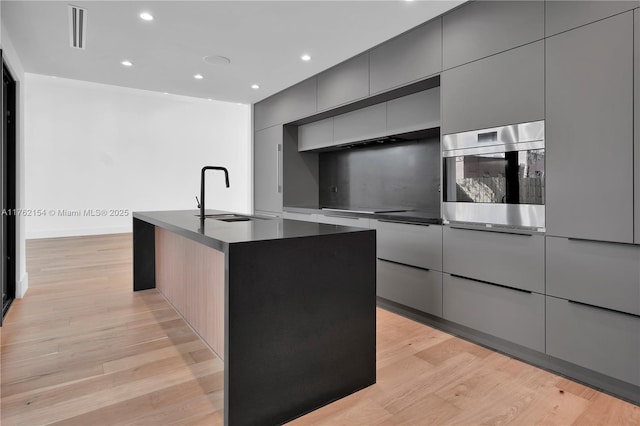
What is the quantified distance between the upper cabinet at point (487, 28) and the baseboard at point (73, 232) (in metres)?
7.86

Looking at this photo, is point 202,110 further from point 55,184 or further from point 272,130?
point 272,130

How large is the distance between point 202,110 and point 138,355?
7.77 meters

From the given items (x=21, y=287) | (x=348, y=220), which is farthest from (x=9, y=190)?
(x=348, y=220)

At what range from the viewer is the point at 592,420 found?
5.63 feet

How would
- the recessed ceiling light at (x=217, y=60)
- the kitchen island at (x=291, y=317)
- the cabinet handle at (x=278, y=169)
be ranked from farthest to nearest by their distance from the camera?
the cabinet handle at (x=278, y=169) → the recessed ceiling light at (x=217, y=60) → the kitchen island at (x=291, y=317)

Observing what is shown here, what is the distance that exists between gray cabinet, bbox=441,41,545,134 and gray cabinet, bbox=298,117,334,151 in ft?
6.25

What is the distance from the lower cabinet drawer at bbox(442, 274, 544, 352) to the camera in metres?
2.27

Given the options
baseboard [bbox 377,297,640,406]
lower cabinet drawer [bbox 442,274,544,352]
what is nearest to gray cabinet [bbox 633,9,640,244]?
lower cabinet drawer [bbox 442,274,544,352]

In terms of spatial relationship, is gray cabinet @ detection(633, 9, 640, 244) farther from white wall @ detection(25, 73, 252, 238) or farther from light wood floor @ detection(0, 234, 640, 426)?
white wall @ detection(25, 73, 252, 238)

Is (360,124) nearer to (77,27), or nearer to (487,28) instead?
(487,28)

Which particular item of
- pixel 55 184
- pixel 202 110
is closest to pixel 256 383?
pixel 55 184

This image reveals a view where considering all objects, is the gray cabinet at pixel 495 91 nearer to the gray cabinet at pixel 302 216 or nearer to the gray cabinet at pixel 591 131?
the gray cabinet at pixel 591 131

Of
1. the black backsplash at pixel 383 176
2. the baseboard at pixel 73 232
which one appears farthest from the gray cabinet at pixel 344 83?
the baseboard at pixel 73 232

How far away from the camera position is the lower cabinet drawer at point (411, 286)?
290 cm
